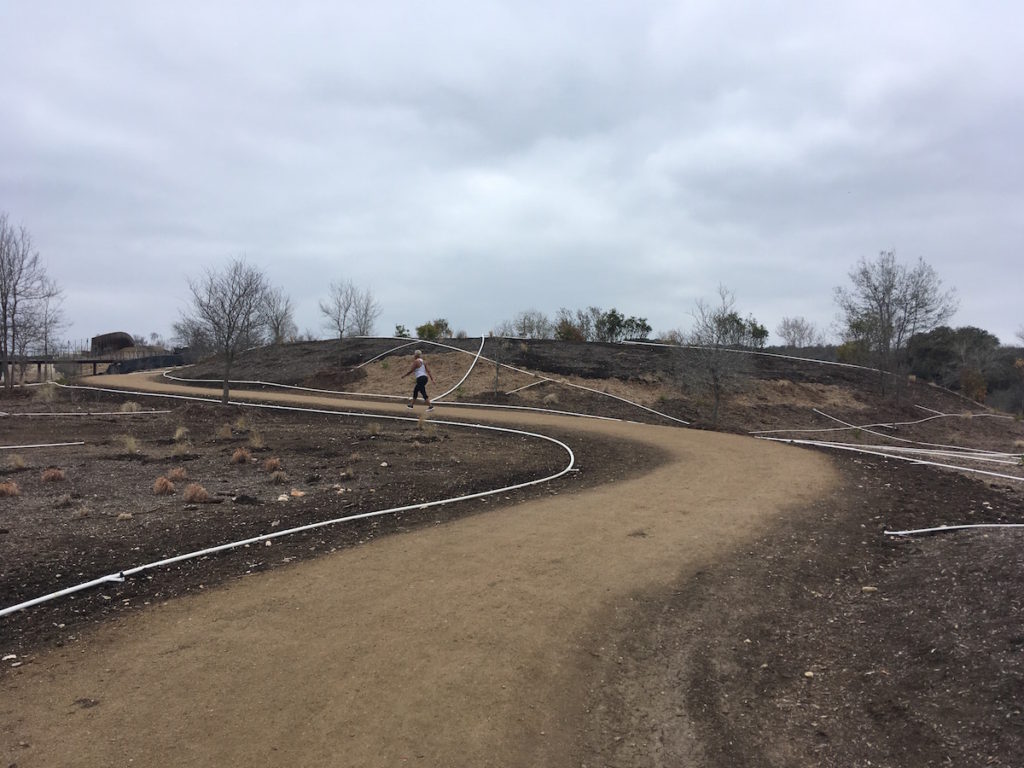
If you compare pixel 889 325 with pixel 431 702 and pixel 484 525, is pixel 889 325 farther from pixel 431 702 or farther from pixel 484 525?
pixel 431 702

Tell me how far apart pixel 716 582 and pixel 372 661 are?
3188 mm

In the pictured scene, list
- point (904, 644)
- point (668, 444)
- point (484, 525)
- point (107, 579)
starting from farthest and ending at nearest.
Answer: point (668, 444)
point (484, 525)
point (107, 579)
point (904, 644)

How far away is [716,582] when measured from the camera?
18.2 feet

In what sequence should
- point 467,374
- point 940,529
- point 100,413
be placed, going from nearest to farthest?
point 940,529, point 100,413, point 467,374

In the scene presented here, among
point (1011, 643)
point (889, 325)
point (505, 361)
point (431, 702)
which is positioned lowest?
point (431, 702)

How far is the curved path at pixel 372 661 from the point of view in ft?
10.4

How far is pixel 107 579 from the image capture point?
5.23 meters

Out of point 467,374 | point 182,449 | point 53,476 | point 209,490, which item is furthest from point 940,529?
point 467,374

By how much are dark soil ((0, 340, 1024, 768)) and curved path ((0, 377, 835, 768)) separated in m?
0.33

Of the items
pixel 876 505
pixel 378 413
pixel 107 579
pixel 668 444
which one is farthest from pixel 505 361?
pixel 107 579

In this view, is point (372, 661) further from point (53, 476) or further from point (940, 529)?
point (53, 476)

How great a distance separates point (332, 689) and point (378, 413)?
1420cm

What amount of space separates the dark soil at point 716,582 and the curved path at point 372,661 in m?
0.33

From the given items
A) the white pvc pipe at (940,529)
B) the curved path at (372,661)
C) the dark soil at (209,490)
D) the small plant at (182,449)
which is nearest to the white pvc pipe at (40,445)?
the dark soil at (209,490)
